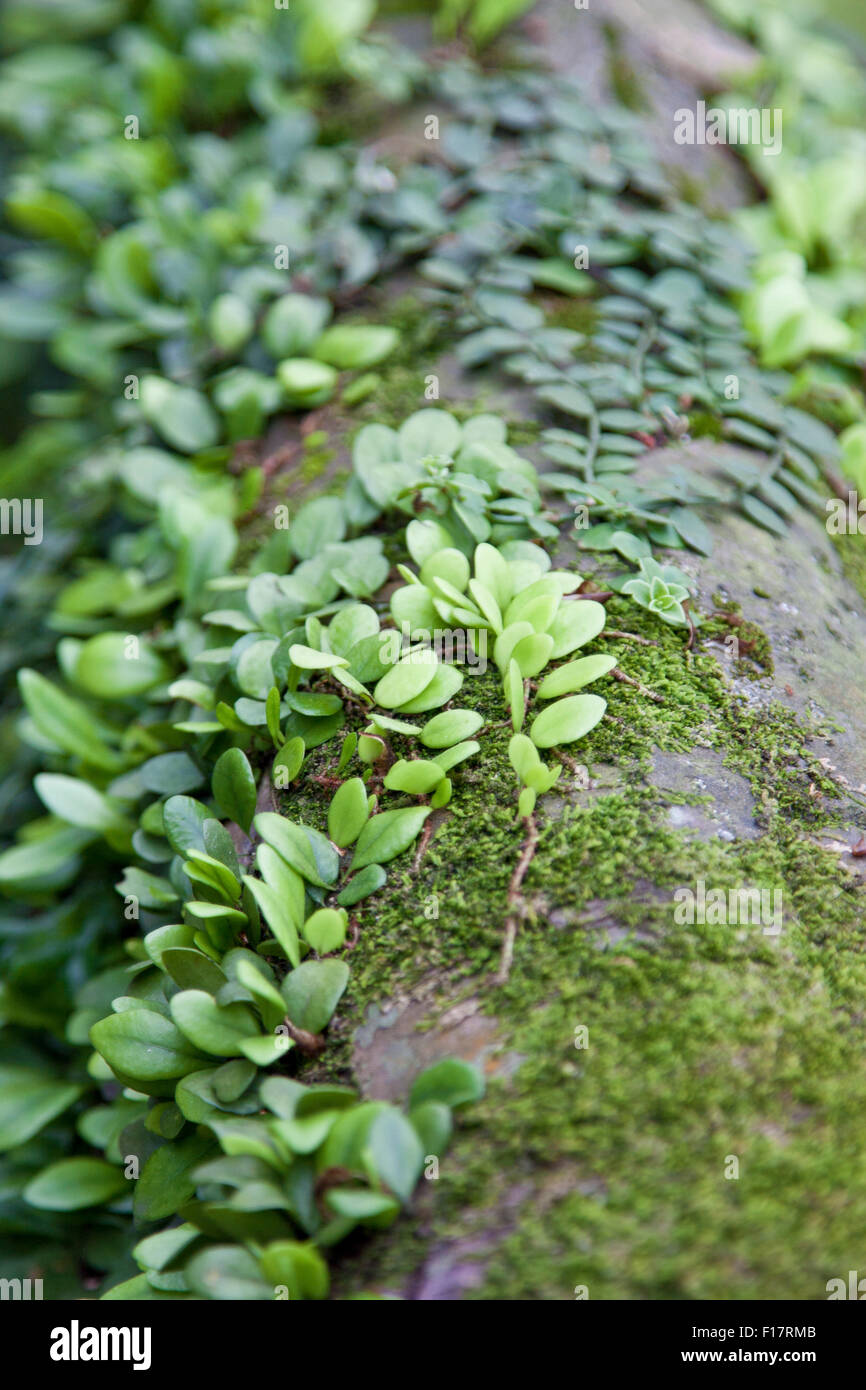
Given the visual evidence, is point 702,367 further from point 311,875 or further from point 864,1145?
point 864,1145

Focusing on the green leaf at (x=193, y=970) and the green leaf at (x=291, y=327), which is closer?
the green leaf at (x=193, y=970)

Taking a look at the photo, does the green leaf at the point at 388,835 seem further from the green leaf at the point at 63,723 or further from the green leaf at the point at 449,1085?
the green leaf at the point at 63,723

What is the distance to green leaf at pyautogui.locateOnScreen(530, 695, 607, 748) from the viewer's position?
139 cm

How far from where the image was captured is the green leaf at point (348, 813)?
140 cm

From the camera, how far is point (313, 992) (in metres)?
1.26

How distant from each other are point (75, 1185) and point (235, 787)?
798mm

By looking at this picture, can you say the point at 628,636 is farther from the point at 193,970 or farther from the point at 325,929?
the point at 193,970

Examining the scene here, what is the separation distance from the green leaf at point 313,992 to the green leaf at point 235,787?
32cm

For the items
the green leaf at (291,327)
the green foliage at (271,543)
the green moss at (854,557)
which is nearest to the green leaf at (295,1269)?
the green foliage at (271,543)

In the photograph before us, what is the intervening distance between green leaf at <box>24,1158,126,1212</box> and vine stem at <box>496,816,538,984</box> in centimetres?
92

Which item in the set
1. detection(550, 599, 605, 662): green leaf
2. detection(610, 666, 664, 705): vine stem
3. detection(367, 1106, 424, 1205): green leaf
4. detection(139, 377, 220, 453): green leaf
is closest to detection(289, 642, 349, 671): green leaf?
detection(550, 599, 605, 662): green leaf

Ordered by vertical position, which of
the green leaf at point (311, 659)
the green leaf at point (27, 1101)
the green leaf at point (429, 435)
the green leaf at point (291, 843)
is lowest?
the green leaf at point (27, 1101)
